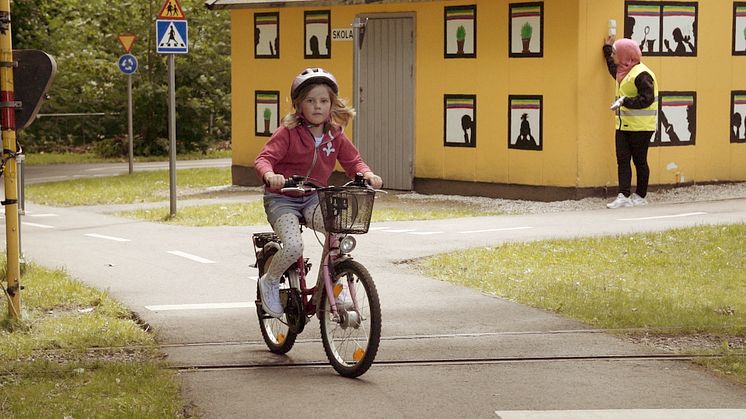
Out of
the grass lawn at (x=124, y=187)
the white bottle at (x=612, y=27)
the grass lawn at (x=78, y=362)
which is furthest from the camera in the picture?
the grass lawn at (x=124, y=187)

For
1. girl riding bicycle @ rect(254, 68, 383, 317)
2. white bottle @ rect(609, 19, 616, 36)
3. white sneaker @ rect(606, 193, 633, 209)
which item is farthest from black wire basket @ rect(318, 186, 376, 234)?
white bottle @ rect(609, 19, 616, 36)

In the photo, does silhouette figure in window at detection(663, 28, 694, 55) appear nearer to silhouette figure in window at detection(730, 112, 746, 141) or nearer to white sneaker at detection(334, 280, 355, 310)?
silhouette figure in window at detection(730, 112, 746, 141)

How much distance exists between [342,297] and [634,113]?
440 inches

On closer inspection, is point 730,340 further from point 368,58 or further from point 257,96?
point 257,96

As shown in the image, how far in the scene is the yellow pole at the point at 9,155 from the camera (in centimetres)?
889

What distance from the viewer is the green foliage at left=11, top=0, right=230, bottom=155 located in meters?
33.3

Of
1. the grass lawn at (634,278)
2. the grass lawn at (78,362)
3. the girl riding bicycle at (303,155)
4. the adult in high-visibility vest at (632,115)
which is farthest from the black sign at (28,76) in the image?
the adult in high-visibility vest at (632,115)

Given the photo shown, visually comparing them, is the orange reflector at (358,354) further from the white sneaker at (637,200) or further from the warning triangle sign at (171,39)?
the white sneaker at (637,200)

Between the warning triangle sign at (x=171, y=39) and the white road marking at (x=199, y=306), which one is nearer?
the white road marking at (x=199, y=306)

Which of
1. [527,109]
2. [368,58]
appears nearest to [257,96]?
[368,58]

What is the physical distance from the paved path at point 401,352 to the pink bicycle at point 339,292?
6.3 inches

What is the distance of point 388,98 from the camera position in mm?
20844

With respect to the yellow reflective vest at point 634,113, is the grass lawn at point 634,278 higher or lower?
lower

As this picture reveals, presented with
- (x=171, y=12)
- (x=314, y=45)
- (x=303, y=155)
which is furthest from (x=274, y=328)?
A: (x=314, y=45)
